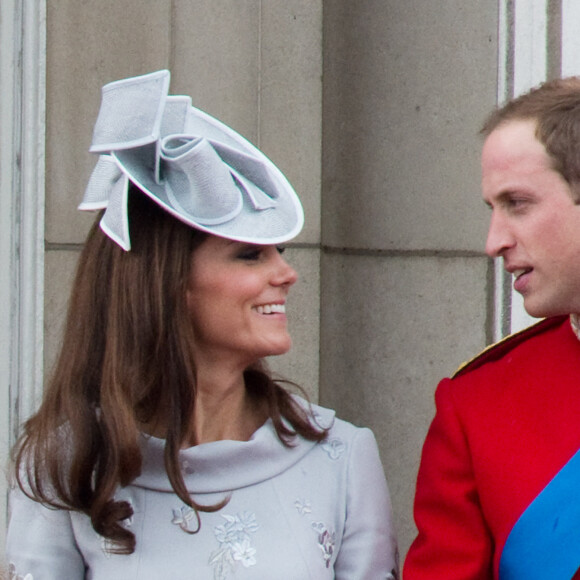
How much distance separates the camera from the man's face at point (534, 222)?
217 centimetres

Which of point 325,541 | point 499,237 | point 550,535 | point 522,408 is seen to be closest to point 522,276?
point 499,237

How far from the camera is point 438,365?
3.85 metres

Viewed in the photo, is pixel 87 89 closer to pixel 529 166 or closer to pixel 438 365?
pixel 438 365

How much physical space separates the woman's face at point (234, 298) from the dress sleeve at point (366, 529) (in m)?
0.33

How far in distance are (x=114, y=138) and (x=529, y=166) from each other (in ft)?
2.70

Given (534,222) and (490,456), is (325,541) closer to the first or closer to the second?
(490,456)

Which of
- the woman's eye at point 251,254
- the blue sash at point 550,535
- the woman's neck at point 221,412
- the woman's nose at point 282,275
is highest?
the woman's eye at point 251,254

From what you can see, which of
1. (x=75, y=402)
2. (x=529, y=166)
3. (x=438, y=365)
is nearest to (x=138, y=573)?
(x=75, y=402)

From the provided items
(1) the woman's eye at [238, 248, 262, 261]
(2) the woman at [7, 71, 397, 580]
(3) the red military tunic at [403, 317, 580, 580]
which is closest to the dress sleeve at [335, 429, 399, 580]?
(2) the woman at [7, 71, 397, 580]

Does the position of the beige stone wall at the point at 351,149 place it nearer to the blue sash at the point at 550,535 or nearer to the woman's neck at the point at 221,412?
the woman's neck at the point at 221,412

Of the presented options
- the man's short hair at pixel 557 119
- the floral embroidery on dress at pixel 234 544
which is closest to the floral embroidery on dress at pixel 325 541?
the floral embroidery on dress at pixel 234 544

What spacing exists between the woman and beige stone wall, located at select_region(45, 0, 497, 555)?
1263 mm

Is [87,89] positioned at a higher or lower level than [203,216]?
higher

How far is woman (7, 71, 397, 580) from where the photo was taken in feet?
7.99
